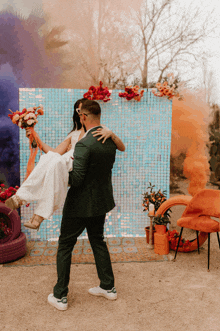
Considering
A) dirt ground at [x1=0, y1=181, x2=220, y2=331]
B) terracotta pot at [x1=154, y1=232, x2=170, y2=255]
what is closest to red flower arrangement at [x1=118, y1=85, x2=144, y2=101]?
terracotta pot at [x1=154, y1=232, x2=170, y2=255]

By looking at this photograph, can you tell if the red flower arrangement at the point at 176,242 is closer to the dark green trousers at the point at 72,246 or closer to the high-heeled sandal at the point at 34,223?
the dark green trousers at the point at 72,246

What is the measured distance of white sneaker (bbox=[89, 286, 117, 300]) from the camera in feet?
7.69

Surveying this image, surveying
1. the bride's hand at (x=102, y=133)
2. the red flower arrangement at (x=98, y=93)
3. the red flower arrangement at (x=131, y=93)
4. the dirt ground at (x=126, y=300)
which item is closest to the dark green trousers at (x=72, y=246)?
the dirt ground at (x=126, y=300)

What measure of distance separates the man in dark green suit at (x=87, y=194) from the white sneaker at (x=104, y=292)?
0.80ft

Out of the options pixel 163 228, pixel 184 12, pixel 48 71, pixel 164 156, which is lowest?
pixel 163 228

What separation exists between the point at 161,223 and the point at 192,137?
222cm

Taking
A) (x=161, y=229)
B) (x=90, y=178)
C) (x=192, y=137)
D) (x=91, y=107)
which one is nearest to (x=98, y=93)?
(x=91, y=107)

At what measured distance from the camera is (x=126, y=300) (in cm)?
235

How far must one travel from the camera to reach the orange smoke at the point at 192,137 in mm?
4957

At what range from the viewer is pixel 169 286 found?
258 centimetres

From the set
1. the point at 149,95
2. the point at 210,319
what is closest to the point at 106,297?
the point at 210,319

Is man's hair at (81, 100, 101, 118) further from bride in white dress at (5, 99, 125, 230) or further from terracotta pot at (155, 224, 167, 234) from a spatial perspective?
terracotta pot at (155, 224, 167, 234)

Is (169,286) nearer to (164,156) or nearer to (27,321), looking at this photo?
(27,321)

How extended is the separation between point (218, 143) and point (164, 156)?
226 cm
